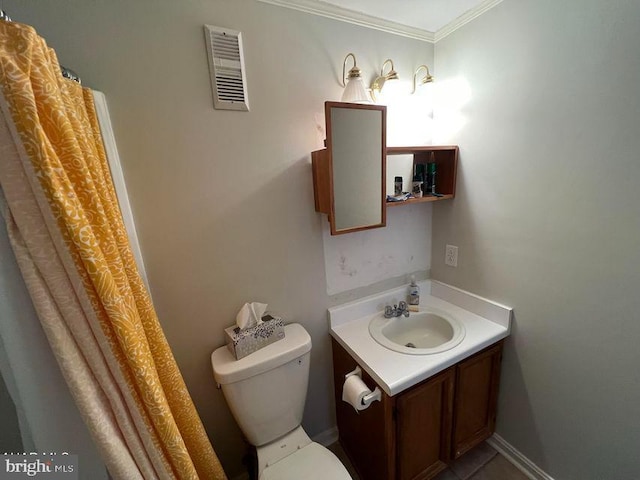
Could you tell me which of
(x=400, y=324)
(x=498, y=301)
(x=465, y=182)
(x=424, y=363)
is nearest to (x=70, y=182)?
A: (x=424, y=363)

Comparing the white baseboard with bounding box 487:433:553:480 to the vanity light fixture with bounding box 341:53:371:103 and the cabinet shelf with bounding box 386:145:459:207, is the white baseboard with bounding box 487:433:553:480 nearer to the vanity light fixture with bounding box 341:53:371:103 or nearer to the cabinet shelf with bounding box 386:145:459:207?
the cabinet shelf with bounding box 386:145:459:207

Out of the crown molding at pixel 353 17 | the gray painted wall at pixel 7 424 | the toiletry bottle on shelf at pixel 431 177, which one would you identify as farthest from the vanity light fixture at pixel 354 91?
the gray painted wall at pixel 7 424

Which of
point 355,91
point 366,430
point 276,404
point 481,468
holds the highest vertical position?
point 355,91

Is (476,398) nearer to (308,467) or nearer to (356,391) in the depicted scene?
(356,391)

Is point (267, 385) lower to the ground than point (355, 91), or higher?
lower

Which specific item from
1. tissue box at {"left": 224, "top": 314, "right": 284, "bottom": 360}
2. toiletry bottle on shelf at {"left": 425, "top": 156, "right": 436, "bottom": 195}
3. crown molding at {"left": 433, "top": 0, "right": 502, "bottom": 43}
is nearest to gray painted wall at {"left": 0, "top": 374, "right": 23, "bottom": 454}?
tissue box at {"left": 224, "top": 314, "right": 284, "bottom": 360}

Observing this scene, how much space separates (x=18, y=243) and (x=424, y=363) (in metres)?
1.29

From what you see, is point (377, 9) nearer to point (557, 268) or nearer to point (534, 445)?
point (557, 268)

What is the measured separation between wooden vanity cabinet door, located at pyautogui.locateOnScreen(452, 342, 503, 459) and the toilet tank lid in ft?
2.46

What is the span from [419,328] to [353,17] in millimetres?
1645

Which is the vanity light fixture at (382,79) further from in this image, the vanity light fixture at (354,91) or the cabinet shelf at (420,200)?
the cabinet shelf at (420,200)

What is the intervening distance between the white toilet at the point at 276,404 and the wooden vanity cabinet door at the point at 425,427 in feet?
0.99

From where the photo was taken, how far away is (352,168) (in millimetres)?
1104

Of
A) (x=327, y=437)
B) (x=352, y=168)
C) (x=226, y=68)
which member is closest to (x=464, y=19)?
(x=352, y=168)
